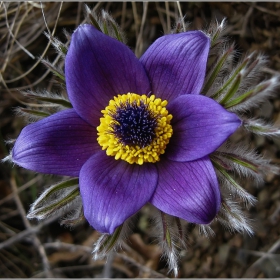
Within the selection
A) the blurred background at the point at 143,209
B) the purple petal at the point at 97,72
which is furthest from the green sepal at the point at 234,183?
the blurred background at the point at 143,209

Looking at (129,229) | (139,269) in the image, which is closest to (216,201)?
(129,229)

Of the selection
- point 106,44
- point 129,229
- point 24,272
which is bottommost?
point 24,272

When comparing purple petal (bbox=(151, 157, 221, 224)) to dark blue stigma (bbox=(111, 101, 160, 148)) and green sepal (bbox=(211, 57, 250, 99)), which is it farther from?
green sepal (bbox=(211, 57, 250, 99))

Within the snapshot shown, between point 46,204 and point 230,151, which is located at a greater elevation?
point 230,151

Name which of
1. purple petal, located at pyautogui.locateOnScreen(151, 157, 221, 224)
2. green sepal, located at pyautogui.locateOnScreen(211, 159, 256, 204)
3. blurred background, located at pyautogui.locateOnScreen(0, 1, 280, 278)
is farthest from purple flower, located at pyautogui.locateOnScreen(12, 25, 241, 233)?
blurred background, located at pyautogui.locateOnScreen(0, 1, 280, 278)

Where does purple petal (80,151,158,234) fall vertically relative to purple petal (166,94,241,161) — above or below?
below

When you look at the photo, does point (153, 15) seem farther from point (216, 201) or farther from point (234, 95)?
point (216, 201)

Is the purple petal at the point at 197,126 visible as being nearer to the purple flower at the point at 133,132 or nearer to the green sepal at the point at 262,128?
the purple flower at the point at 133,132
